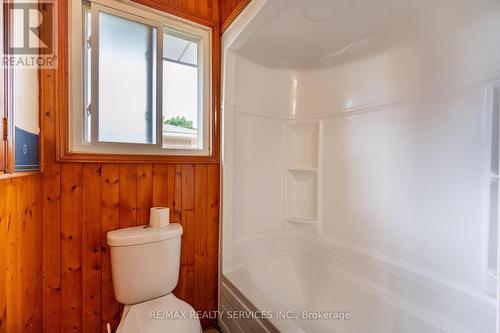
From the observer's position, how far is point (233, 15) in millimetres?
1452

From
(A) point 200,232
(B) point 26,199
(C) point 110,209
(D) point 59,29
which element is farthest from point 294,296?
(D) point 59,29

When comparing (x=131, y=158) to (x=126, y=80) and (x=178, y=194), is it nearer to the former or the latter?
(x=178, y=194)

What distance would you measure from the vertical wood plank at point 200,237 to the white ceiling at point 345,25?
96 centimetres

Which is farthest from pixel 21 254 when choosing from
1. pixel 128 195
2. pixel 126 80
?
pixel 126 80

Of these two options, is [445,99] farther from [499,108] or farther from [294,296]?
[294,296]

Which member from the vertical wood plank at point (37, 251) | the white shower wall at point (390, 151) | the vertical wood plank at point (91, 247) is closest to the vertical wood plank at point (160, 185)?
the vertical wood plank at point (91, 247)

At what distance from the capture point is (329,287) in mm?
1713

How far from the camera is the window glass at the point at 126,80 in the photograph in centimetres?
134

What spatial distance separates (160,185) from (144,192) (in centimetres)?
10

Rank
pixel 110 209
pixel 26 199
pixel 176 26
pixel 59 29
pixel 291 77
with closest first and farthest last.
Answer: pixel 26 199, pixel 59 29, pixel 110 209, pixel 176 26, pixel 291 77

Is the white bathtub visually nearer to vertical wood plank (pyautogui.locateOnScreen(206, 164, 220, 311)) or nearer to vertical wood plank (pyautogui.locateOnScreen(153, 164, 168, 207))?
vertical wood plank (pyautogui.locateOnScreen(206, 164, 220, 311))

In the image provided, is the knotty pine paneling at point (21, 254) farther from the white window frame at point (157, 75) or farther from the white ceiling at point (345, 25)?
the white ceiling at point (345, 25)

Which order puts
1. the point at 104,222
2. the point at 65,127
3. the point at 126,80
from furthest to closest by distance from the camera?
1. the point at 126,80
2. the point at 104,222
3. the point at 65,127

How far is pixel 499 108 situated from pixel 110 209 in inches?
79.1
